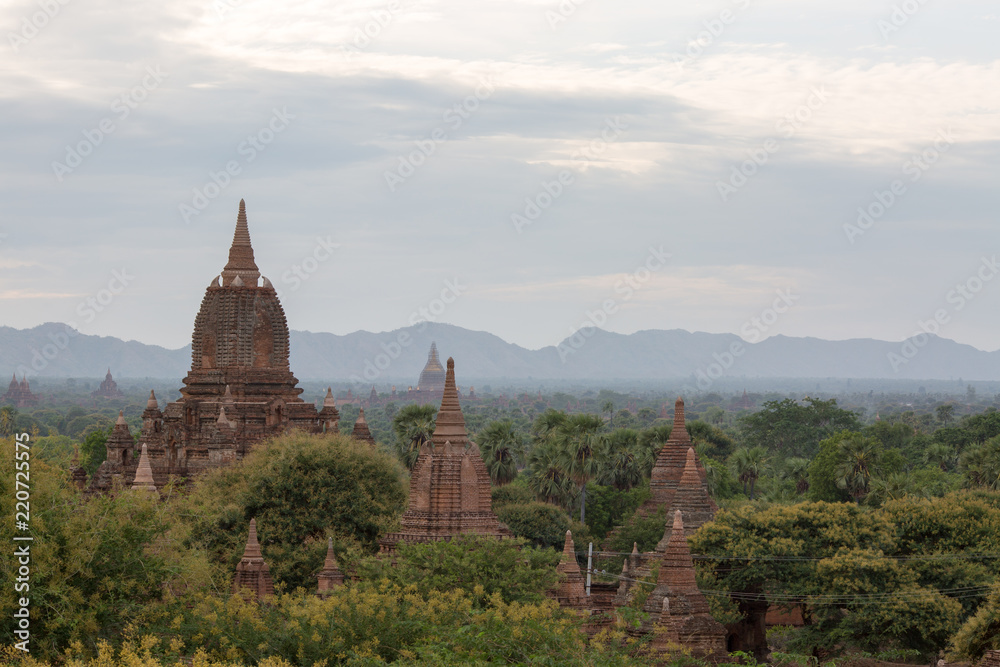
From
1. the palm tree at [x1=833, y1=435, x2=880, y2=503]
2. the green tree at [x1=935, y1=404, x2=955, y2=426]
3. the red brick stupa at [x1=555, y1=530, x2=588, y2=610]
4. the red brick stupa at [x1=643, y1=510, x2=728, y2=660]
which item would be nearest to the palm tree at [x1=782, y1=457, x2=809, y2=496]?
the palm tree at [x1=833, y1=435, x2=880, y2=503]

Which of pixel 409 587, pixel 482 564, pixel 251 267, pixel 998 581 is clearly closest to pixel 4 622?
pixel 409 587

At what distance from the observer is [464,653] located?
2383 cm

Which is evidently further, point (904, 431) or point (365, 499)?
point (904, 431)

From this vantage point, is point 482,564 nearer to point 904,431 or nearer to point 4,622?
point 4,622

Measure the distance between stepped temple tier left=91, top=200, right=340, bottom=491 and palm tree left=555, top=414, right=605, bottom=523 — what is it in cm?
2207

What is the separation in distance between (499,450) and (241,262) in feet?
81.6

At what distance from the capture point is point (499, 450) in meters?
74.0

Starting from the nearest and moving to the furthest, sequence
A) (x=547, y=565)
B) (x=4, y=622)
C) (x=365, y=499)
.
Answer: (x=4, y=622) → (x=547, y=565) → (x=365, y=499)

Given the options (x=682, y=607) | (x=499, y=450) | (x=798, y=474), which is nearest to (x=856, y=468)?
(x=499, y=450)

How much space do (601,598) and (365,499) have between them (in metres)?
7.49

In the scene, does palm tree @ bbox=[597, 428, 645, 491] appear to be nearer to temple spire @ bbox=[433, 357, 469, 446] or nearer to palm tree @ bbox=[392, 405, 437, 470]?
palm tree @ bbox=[392, 405, 437, 470]

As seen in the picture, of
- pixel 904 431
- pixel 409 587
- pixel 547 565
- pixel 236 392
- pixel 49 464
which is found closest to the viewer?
pixel 49 464

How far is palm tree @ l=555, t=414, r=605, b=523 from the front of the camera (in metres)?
72.5

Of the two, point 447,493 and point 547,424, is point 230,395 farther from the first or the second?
point 547,424
